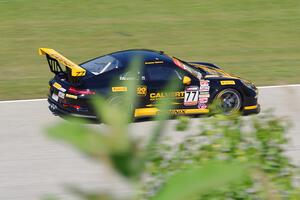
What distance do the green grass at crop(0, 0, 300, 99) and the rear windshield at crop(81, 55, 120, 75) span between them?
2.08 meters

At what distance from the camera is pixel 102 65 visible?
1198 centimetres

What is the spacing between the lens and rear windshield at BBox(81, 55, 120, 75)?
11.7 m

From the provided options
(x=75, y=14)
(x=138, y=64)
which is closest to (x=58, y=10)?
(x=75, y=14)

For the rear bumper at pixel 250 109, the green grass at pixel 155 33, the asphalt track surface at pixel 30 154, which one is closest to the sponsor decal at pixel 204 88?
the rear bumper at pixel 250 109

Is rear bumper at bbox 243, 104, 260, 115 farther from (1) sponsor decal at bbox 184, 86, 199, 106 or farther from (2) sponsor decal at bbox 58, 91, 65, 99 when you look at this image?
(2) sponsor decal at bbox 58, 91, 65, 99

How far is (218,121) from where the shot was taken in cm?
399

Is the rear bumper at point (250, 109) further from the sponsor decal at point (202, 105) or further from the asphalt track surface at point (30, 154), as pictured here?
the sponsor decal at point (202, 105)

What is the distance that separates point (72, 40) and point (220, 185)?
1921cm

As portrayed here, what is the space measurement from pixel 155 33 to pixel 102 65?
358 inches

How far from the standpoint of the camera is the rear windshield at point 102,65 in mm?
11703

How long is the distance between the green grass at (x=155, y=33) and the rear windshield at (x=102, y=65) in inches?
82.0

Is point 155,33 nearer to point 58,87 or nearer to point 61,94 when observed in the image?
point 58,87

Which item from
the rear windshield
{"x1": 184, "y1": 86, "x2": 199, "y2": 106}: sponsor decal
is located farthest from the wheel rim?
the rear windshield

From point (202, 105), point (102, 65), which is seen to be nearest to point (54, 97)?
point (102, 65)
